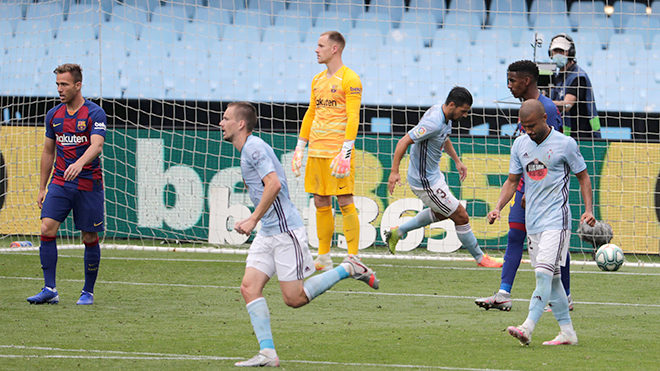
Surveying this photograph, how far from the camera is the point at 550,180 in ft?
16.6

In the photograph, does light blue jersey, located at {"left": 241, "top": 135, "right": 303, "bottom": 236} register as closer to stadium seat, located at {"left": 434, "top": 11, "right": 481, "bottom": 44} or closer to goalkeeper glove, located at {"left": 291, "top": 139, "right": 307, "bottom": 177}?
goalkeeper glove, located at {"left": 291, "top": 139, "right": 307, "bottom": 177}

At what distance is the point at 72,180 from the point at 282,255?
2.75 meters

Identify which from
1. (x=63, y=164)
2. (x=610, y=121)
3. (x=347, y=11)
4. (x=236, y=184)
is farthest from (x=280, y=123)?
(x=63, y=164)

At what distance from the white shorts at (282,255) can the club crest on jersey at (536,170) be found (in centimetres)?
162

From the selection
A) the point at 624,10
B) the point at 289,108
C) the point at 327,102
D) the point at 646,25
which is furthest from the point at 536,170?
the point at 624,10

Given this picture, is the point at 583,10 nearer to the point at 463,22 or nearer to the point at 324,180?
the point at 463,22

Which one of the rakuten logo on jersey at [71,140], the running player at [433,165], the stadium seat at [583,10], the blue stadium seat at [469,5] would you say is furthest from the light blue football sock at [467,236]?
the stadium seat at [583,10]

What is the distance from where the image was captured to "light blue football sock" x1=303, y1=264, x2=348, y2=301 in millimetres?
4598

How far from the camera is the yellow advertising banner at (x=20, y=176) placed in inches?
485

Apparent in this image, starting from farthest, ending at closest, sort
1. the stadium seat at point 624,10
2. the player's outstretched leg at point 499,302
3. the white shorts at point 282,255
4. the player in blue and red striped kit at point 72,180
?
the stadium seat at point 624,10 < the player in blue and red striped kit at point 72,180 < the player's outstretched leg at point 499,302 < the white shorts at point 282,255

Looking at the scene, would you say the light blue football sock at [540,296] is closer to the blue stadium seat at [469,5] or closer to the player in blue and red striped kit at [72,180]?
the player in blue and red striped kit at [72,180]

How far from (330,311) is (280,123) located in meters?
7.51

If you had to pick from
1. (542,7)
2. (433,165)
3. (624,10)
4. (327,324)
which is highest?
(624,10)

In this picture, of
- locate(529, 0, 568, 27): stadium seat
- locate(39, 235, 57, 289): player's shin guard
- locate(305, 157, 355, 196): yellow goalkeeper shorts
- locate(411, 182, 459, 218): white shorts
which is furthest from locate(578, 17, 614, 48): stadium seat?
locate(39, 235, 57, 289): player's shin guard
